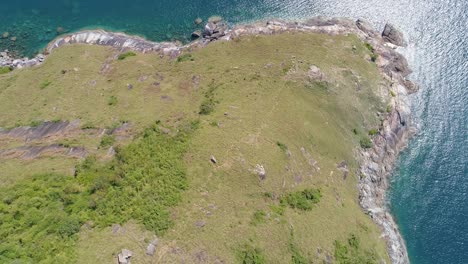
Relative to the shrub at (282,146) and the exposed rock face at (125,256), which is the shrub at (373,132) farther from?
the exposed rock face at (125,256)

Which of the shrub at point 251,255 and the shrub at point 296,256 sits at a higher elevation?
→ the shrub at point 251,255

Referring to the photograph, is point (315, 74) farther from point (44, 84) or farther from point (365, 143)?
point (44, 84)

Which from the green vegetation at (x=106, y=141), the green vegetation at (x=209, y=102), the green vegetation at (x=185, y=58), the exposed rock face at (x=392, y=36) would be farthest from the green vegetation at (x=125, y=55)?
the exposed rock face at (x=392, y=36)

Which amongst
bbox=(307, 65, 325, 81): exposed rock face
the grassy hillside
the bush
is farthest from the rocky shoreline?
bbox=(307, 65, 325, 81): exposed rock face

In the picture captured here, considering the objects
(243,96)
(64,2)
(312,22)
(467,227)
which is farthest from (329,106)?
(64,2)

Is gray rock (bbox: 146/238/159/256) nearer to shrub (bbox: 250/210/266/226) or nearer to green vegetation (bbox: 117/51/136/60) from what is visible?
shrub (bbox: 250/210/266/226)

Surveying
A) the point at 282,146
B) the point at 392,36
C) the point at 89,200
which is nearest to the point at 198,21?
the point at 282,146
